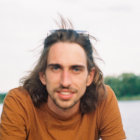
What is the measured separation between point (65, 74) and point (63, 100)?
0.78 feet

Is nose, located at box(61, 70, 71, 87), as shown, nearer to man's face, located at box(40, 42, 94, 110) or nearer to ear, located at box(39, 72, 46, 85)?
man's face, located at box(40, 42, 94, 110)

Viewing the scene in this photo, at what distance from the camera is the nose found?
Result: 112 inches

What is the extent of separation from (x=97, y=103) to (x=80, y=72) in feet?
1.72

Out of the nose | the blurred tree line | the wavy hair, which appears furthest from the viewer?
the blurred tree line

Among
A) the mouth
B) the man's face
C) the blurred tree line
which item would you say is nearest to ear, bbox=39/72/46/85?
the man's face

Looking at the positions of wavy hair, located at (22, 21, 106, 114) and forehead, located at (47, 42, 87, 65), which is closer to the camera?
forehead, located at (47, 42, 87, 65)

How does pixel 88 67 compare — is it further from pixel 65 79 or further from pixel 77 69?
pixel 65 79

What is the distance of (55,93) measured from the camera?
2.94 m

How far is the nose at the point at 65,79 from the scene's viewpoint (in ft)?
9.32

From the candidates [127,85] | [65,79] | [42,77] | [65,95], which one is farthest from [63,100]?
[127,85]

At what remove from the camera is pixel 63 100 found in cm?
295

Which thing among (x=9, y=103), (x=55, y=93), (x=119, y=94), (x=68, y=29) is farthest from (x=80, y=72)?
(x=119, y=94)

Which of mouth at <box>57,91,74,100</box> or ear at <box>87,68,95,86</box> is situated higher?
ear at <box>87,68,95,86</box>

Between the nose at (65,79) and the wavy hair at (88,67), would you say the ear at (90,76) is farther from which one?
the nose at (65,79)
